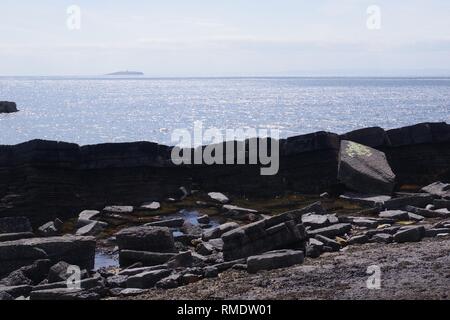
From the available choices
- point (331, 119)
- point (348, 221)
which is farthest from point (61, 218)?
point (331, 119)

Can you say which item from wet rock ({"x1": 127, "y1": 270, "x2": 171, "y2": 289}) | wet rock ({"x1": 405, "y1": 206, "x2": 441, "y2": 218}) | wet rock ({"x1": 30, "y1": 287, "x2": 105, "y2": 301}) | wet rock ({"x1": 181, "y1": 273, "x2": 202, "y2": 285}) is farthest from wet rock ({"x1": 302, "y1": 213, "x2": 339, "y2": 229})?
wet rock ({"x1": 30, "y1": 287, "x2": 105, "y2": 301})

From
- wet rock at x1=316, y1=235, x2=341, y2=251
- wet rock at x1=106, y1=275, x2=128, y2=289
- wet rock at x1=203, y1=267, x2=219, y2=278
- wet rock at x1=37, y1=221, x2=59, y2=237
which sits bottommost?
wet rock at x1=37, y1=221, x2=59, y2=237

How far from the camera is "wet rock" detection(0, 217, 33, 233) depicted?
56.4ft

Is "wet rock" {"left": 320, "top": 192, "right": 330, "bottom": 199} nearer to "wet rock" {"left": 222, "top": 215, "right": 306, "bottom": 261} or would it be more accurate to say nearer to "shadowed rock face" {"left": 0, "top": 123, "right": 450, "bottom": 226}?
"shadowed rock face" {"left": 0, "top": 123, "right": 450, "bottom": 226}

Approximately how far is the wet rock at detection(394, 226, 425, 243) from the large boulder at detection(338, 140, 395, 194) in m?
6.14

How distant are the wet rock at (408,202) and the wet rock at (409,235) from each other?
4.12 metres

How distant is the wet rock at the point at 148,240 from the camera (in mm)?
14742

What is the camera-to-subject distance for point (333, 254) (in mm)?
13789

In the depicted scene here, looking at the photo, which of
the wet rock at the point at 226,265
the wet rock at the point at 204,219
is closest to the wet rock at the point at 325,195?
the wet rock at the point at 204,219

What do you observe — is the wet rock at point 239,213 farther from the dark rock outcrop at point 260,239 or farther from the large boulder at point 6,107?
the large boulder at point 6,107

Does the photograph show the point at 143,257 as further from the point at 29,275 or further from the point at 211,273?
the point at 29,275

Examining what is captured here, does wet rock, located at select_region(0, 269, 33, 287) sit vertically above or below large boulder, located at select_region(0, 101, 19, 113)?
above

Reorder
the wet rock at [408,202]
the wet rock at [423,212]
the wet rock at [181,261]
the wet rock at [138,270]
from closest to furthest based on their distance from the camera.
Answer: the wet rock at [138,270] < the wet rock at [181,261] < the wet rock at [423,212] < the wet rock at [408,202]

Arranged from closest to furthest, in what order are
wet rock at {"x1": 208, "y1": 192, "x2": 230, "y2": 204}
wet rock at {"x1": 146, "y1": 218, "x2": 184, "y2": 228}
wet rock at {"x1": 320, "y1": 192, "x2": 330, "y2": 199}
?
wet rock at {"x1": 146, "y1": 218, "x2": 184, "y2": 228} < wet rock at {"x1": 208, "y1": 192, "x2": 230, "y2": 204} < wet rock at {"x1": 320, "y1": 192, "x2": 330, "y2": 199}
